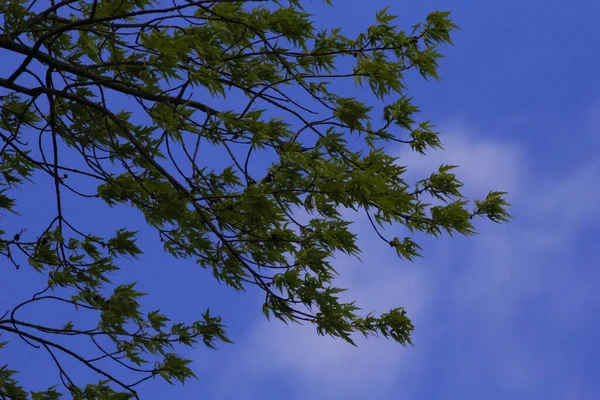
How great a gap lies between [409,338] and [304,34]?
7.79ft

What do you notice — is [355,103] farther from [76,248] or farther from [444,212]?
[76,248]

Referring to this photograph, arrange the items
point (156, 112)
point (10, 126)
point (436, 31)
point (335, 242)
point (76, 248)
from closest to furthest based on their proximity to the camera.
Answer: point (335, 242) → point (156, 112) → point (436, 31) → point (76, 248) → point (10, 126)

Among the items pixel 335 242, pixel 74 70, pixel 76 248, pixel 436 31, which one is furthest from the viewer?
pixel 76 248

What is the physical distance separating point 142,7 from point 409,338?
3489 mm

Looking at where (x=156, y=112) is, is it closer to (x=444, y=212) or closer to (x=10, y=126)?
(x=444, y=212)

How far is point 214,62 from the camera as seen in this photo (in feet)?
15.9

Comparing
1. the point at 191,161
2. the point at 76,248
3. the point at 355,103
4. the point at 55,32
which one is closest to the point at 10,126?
the point at 76,248

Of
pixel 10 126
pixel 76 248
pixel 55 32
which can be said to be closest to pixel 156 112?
pixel 55 32

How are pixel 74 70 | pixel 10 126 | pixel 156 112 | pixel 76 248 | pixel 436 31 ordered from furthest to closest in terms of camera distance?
pixel 10 126, pixel 76 248, pixel 436 31, pixel 74 70, pixel 156 112

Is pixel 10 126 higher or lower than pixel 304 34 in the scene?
higher

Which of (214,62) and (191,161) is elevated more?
(214,62)

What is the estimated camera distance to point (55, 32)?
443cm

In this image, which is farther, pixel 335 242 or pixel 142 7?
pixel 142 7

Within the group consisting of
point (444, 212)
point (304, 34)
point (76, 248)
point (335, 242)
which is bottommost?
point (335, 242)
